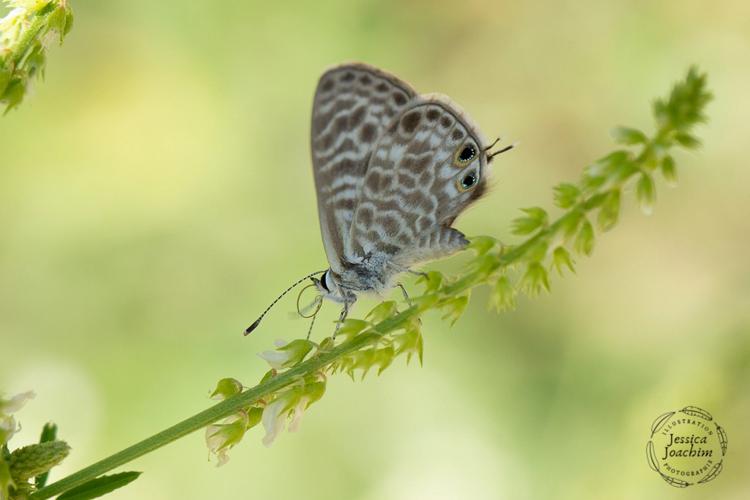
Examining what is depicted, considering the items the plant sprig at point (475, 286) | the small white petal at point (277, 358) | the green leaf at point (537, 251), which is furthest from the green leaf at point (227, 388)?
the green leaf at point (537, 251)

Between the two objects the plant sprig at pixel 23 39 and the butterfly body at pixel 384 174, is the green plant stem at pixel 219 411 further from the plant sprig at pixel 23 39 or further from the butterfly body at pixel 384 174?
the butterfly body at pixel 384 174

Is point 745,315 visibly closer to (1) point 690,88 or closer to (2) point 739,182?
(2) point 739,182

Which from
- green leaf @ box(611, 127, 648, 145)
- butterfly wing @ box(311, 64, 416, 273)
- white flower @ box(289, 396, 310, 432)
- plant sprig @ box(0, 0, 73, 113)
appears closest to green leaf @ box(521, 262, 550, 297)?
green leaf @ box(611, 127, 648, 145)

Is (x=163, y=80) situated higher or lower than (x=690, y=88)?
higher

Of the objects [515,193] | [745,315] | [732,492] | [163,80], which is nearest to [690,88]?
[732,492]

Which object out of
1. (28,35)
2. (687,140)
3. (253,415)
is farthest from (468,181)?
(28,35)

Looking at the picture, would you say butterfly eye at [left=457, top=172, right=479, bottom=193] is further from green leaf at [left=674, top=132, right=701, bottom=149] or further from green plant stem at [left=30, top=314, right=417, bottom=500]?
green leaf at [left=674, top=132, right=701, bottom=149]

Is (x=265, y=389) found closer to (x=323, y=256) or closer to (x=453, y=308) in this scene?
(x=453, y=308)

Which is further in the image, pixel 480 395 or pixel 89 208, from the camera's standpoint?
pixel 89 208
